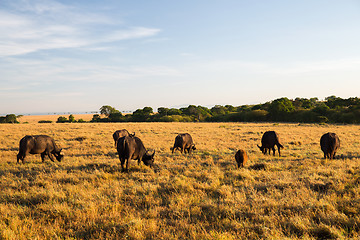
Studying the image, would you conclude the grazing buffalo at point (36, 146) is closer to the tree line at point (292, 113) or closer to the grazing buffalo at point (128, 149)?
the grazing buffalo at point (128, 149)

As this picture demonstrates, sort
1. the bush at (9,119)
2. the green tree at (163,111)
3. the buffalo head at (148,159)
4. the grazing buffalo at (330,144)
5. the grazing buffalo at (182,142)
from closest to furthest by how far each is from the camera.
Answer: the buffalo head at (148,159) < the grazing buffalo at (330,144) < the grazing buffalo at (182,142) < the bush at (9,119) < the green tree at (163,111)

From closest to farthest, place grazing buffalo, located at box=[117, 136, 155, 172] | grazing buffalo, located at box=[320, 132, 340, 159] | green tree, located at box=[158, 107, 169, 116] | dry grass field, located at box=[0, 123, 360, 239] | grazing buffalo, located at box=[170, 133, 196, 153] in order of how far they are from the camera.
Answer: dry grass field, located at box=[0, 123, 360, 239] → grazing buffalo, located at box=[117, 136, 155, 172] → grazing buffalo, located at box=[320, 132, 340, 159] → grazing buffalo, located at box=[170, 133, 196, 153] → green tree, located at box=[158, 107, 169, 116]

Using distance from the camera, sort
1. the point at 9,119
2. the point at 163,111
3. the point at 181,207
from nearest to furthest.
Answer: the point at 181,207 → the point at 9,119 → the point at 163,111

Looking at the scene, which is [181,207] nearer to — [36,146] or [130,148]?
[130,148]

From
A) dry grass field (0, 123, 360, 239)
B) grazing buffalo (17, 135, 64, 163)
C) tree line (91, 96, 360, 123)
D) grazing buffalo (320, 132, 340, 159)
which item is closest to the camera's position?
dry grass field (0, 123, 360, 239)

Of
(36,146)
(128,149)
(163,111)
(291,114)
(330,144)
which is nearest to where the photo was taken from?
(128,149)

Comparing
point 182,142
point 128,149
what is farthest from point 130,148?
point 182,142

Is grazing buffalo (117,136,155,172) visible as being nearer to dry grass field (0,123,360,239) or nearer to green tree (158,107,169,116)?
dry grass field (0,123,360,239)

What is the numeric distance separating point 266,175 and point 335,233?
4665 mm

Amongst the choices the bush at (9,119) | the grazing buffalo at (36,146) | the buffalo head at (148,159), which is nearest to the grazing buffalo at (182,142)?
the buffalo head at (148,159)

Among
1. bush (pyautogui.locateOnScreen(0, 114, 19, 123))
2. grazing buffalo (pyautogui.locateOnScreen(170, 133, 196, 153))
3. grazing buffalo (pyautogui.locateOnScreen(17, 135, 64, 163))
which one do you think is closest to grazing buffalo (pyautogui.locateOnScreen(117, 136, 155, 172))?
grazing buffalo (pyautogui.locateOnScreen(170, 133, 196, 153))

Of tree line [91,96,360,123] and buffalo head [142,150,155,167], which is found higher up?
tree line [91,96,360,123]

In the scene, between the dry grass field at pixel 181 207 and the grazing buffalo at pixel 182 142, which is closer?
the dry grass field at pixel 181 207

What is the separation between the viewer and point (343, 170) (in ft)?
30.3
